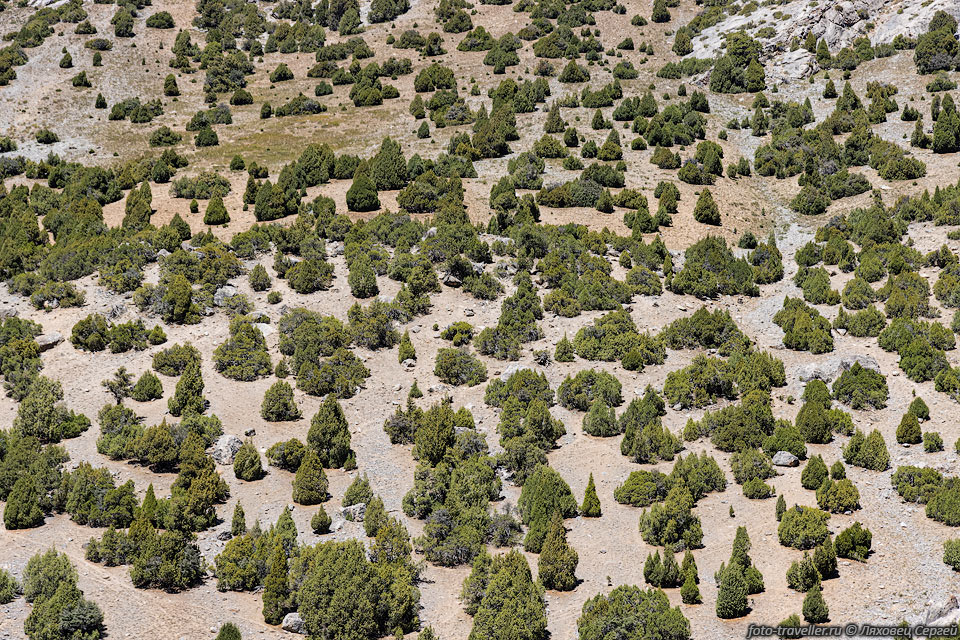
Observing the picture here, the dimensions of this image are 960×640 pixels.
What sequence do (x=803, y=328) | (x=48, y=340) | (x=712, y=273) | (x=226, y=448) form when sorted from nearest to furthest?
1. (x=226, y=448)
2. (x=48, y=340)
3. (x=803, y=328)
4. (x=712, y=273)

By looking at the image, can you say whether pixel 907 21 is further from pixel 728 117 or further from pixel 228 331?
pixel 228 331

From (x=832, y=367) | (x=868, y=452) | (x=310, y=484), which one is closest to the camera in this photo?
(x=310, y=484)

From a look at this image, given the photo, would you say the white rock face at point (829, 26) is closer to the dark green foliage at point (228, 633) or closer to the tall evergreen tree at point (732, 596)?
the tall evergreen tree at point (732, 596)

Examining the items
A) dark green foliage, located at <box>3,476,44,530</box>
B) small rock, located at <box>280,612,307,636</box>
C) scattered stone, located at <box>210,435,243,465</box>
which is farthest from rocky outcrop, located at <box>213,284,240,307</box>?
small rock, located at <box>280,612,307,636</box>

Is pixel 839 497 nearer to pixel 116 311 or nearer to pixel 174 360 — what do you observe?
pixel 174 360

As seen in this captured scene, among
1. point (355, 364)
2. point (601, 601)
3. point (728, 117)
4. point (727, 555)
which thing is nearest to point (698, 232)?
point (728, 117)

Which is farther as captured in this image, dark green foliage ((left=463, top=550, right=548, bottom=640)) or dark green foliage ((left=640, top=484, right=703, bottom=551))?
dark green foliage ((left=640, top=484, right=703, bottom=551))

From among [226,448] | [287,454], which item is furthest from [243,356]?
[287,454]

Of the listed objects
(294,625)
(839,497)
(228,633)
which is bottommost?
(839,497)

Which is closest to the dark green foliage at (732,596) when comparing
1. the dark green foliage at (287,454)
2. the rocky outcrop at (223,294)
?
the dark green foliage at (287,454)

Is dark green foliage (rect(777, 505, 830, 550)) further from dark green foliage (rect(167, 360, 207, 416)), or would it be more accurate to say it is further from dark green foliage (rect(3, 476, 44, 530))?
dark green foliage (rect(3, 476, 44, 530))
